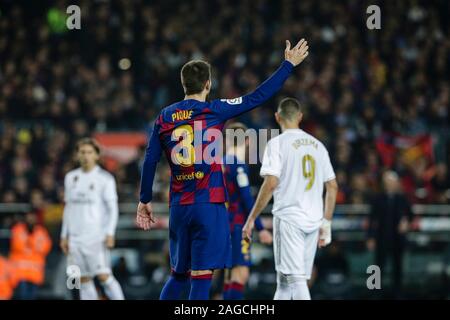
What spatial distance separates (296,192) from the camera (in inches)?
363

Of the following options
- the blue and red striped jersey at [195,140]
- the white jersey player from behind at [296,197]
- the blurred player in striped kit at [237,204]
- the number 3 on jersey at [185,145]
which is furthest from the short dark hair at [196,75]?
the blurred player in striped kit at [237,204]

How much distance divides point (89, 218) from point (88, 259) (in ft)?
1.66

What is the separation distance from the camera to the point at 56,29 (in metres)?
21.0

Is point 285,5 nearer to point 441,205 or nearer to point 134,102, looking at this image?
point 134,102

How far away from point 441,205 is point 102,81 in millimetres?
7571

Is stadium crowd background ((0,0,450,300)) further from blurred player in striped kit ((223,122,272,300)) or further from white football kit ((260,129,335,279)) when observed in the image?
white football kit ((260,129,335,279))

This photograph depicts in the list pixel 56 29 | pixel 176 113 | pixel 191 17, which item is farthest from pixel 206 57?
pixel 176 113

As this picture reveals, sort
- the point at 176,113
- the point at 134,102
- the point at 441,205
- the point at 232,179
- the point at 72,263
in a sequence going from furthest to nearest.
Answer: the point at 134,102 < the point at 441,205 < the point at 72,263 < the point at 232,179 < the point at 176,113

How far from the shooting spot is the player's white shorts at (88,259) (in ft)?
37.4

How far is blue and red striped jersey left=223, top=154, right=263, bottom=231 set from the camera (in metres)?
10.4

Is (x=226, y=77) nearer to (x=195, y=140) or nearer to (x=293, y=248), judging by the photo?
(x=293, y=248)

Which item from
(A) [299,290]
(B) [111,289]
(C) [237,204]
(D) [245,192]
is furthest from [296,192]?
(B) [111,289]

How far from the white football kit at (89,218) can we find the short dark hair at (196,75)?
407 cm

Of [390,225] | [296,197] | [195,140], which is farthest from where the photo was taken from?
[390,225]
